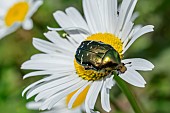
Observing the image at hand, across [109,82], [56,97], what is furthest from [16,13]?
[109,82]

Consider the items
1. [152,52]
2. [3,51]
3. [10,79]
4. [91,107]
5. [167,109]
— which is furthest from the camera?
[3,51]

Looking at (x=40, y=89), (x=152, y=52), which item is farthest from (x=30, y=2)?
(x=40, y=89)

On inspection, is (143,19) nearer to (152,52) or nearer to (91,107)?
(152,52)

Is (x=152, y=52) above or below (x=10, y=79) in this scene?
below

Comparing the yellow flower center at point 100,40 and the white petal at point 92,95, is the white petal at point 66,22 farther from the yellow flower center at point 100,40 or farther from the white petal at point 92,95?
the white petal at point 92,95

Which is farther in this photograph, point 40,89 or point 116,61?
point 40,89

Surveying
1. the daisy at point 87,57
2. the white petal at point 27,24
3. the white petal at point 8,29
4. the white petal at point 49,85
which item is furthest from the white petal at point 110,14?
the white petal at point 8,29

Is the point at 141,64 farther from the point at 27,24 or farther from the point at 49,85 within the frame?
the point at 27,24

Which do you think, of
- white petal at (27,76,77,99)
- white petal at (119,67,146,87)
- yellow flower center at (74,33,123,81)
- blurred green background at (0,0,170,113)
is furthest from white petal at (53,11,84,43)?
blurred green background at (0,0,170,113)
